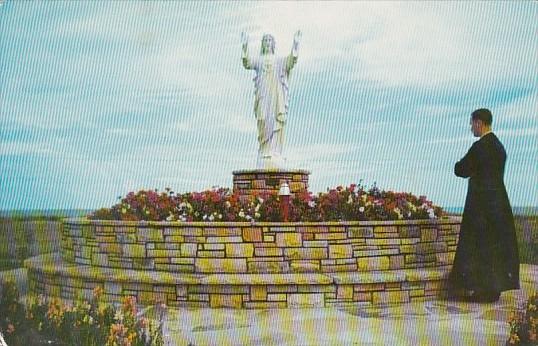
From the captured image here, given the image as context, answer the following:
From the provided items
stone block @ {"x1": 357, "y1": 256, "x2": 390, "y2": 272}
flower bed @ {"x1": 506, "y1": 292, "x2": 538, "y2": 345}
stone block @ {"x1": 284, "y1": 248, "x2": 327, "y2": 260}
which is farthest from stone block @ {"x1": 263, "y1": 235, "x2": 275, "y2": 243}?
flower bed @ {"x1": 506, "y1": 292, "x2": 538, "y2": 345}

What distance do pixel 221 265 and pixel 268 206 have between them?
1.99ft

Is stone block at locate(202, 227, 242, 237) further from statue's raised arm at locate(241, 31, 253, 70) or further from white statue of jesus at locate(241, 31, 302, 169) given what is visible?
statue's raised arm at locate(241, 31, 253, 70)

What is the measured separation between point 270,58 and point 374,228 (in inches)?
52.8

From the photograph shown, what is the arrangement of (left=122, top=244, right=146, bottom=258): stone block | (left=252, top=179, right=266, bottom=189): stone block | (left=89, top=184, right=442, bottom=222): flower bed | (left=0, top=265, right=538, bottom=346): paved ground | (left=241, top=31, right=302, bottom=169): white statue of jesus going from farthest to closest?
(left=252, top=179, right=266, bottom=189): stone block → (left=241, top=31, right=302, bottom=169): white statue of jesus → (left=122, top=244, right=146, bottom=258): stone block → (left=89, top=184, right=442, bottom=222): flower bed → (left=0, top=265, right=538, bottom=346): paved ground

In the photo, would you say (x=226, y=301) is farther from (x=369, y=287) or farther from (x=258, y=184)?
(x=258, y=184)

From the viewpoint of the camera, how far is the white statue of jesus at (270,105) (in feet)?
15.7

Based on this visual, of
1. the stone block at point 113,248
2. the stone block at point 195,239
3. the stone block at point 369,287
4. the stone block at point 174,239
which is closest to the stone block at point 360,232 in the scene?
the stone block at point 369,287

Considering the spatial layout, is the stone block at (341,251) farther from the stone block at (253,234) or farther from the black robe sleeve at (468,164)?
the black robe sleeve at (468,164)

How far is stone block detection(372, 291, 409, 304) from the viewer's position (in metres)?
4.36

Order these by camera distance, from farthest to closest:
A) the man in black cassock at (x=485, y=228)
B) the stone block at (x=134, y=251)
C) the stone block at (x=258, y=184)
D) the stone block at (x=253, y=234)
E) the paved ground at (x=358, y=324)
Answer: the stone block at (x=258, y=184) → the stone block at (x=253, y=234) → the stone block at (x=134, y=251) → the man in black cassock at (x=485, y=228) → the paved ground at (x=358, y=324)

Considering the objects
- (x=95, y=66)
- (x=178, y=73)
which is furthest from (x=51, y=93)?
(x=178, y=73)

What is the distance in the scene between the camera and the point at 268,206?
4.85 metres

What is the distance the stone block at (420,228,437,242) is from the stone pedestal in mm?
809

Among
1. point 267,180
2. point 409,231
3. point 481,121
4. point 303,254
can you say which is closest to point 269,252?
point 303,254
